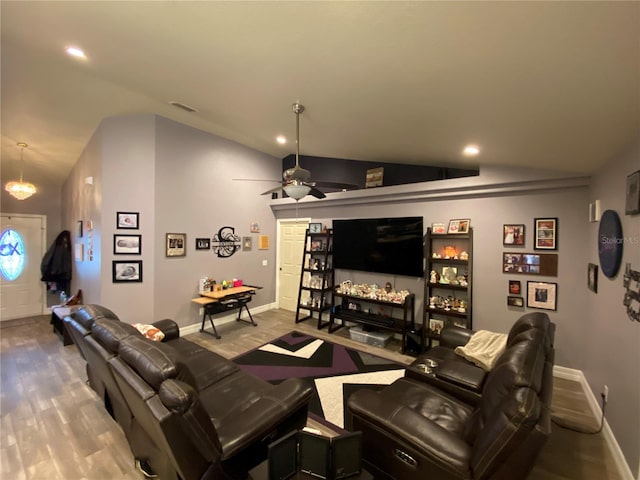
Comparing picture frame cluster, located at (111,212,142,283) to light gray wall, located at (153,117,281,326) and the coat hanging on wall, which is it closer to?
light gray wall, located at (153,117,281,326)

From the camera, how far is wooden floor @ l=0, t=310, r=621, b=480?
74.5 inches

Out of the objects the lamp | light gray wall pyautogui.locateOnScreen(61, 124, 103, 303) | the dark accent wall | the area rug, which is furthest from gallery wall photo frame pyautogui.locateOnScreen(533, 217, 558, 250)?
the lamp

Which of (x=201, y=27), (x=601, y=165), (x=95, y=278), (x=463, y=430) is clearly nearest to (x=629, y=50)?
(x=601, y=165)

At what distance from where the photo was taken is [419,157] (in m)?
3.72

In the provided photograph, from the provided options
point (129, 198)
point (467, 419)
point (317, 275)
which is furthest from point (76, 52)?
point (467, 419)

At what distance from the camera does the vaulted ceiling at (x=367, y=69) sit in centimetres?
125

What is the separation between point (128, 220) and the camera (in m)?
3.95

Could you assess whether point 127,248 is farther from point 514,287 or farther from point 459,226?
point 514,287

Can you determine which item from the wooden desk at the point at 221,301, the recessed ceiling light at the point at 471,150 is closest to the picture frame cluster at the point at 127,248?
the wooden desk at the point at 221,301

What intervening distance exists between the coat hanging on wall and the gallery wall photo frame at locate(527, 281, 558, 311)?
8.19m

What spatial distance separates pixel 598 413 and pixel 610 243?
5.30 ft

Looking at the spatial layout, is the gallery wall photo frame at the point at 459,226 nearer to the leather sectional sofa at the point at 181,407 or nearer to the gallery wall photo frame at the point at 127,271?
the leather sectional sofa at the point at 181,407

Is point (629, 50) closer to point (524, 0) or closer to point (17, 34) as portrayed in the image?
point (524, 0)

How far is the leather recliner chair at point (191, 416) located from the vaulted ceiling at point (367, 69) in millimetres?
2081
